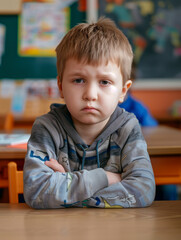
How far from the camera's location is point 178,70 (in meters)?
3.28

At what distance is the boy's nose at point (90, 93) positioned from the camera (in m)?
0.90

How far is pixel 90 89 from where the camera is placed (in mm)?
906

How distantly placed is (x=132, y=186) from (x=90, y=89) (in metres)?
0.27

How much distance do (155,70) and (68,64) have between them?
2454mm

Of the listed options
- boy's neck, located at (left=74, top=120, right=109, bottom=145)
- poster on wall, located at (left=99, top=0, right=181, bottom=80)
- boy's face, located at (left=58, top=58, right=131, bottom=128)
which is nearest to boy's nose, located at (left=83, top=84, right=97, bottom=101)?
boy's face, located at (left=58, top=58, right=131, bottom=128)

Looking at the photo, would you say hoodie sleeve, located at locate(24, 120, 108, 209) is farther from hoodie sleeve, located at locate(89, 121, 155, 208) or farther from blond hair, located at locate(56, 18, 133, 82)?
blond hair, located at locate(56, 18, 133, 82)

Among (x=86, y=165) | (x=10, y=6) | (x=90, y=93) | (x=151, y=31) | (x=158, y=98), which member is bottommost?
(x=158, y=98)

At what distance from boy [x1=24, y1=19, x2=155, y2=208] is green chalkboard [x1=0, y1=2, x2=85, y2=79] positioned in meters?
2.27

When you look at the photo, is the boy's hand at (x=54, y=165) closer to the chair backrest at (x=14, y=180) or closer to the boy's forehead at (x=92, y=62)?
the chair backrest at (x=14, y=180)

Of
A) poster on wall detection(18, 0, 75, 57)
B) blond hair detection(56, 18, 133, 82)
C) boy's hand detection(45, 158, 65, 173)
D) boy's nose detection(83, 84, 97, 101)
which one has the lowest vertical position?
boy's hand detection(45, 158, 65, 173)

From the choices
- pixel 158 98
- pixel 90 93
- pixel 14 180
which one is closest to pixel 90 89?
pixel 90 93

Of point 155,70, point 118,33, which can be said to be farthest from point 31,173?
point 155,70

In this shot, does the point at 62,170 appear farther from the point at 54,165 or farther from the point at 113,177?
the point at 113,177

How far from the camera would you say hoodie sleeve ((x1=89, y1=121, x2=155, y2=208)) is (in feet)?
2.74
